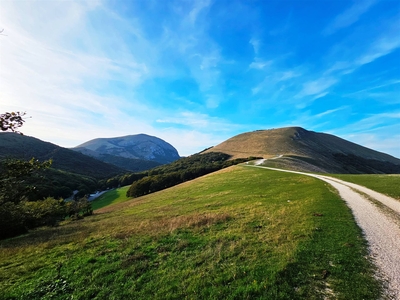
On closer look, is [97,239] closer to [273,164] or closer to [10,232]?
[10,232]

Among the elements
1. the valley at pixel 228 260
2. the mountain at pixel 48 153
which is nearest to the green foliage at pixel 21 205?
the valley at pixel 228 260

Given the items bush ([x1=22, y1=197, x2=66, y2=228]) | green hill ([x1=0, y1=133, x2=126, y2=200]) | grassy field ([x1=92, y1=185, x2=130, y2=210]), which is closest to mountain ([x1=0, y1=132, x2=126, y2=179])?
green hill ([x1=0, y1=133, x2=126, y2=200])

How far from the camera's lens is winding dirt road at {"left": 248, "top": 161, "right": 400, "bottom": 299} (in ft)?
27.7

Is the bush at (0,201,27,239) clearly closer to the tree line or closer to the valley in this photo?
the tree line

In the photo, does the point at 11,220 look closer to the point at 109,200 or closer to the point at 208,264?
the point at 208,264

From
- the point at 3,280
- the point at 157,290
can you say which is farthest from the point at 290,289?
the point at 3,280

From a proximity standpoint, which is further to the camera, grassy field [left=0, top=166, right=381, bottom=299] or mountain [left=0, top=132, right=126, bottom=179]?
mountain [left=0, top=132, right=126, bottom=179]

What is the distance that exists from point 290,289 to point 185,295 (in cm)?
377

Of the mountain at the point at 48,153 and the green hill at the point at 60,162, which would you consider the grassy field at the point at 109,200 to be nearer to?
the green hill at the point at 60,162

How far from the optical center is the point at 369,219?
15.4 m

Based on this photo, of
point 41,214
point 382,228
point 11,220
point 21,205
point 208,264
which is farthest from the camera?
point 41,214

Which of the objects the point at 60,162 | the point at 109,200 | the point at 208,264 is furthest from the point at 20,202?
the point at 60,162

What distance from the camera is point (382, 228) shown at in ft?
44.5

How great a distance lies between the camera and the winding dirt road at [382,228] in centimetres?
845
